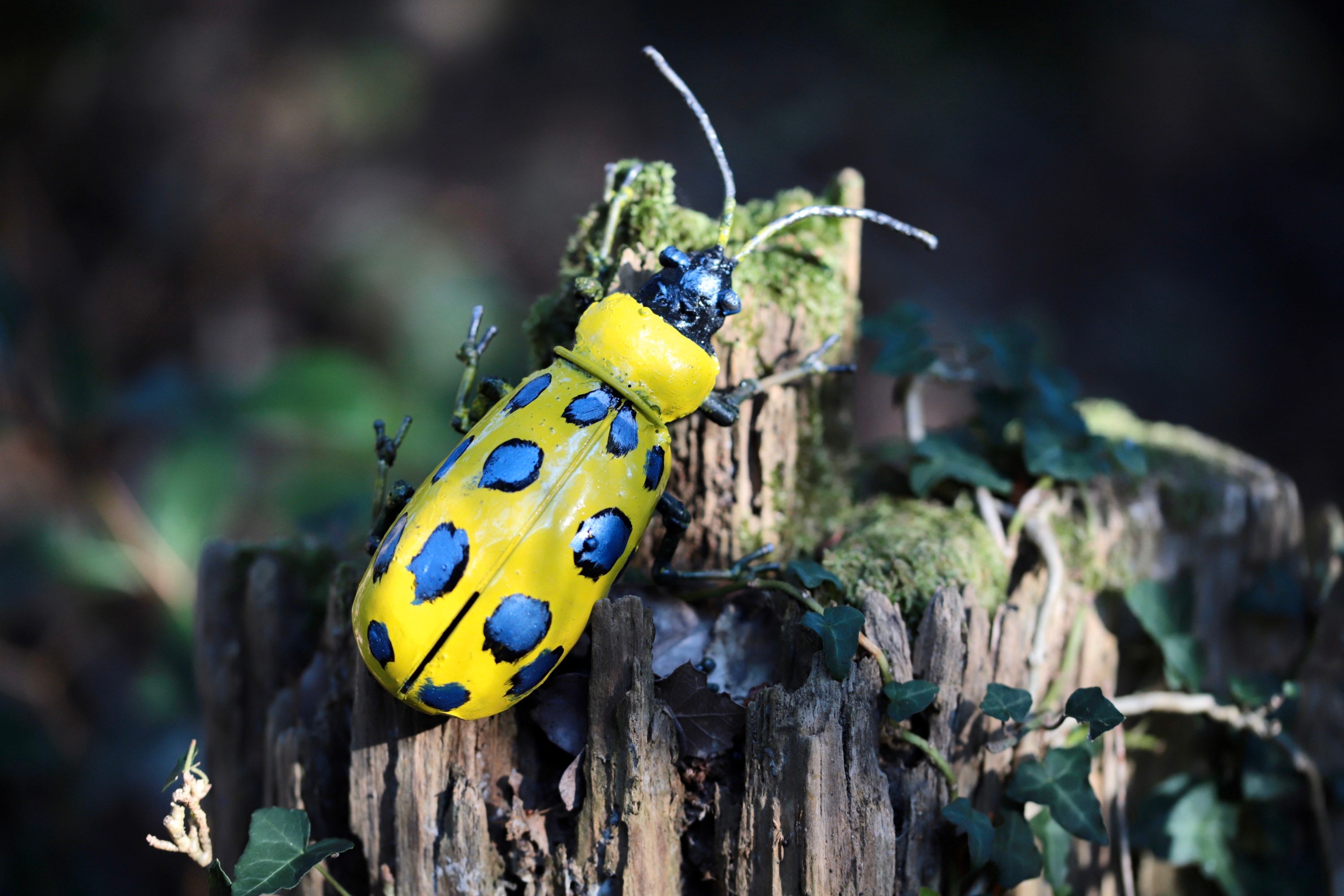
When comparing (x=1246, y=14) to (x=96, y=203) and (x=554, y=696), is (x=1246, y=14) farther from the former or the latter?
(x=96, y=203)

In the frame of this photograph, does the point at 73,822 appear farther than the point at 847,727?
Yes

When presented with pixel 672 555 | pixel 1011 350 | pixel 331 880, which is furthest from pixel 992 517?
pixel 331 880

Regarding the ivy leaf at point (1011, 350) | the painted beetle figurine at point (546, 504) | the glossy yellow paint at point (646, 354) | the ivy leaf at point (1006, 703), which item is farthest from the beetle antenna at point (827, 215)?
the ivy leaf at point (1006, 703)

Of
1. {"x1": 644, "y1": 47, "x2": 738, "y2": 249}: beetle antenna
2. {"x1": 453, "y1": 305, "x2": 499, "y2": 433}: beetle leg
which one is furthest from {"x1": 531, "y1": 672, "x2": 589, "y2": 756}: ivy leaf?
{"x1": 644, "y1": 47, "x2": 738, "y2": 249}: beetle antenna

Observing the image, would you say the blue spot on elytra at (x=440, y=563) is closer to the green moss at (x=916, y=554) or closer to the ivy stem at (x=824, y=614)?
the ivy stem at (x=824, y=614)

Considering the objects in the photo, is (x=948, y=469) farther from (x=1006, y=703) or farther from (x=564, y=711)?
(x=564, y=711)

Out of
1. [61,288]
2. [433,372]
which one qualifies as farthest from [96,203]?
[433,372]
